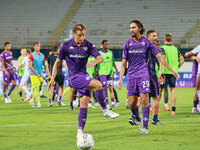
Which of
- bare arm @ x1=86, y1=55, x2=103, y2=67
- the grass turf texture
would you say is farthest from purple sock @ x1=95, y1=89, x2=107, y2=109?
bare arm @ x1=86, y1=55, x2=103, y2=67

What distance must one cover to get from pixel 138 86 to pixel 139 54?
58cm

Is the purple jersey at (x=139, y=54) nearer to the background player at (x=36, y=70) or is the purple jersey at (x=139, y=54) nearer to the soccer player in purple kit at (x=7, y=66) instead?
the background player at (x=36, y=70)

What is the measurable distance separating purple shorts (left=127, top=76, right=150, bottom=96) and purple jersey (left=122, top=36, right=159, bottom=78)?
2.9 inches

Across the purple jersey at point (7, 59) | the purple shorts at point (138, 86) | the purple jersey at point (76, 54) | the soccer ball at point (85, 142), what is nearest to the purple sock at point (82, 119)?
the soccer ball at point (85, 142)

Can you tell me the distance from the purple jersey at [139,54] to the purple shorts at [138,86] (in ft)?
0.24

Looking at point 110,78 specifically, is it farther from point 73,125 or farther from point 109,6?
point 109,6

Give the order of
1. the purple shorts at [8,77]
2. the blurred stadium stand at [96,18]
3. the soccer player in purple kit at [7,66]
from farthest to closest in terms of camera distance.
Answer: the blurred stadium stand at [96,18]
the purple shorts at [8,77]
the soccer player in purple kit at [7,66]

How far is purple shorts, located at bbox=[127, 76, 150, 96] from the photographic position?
7.29m

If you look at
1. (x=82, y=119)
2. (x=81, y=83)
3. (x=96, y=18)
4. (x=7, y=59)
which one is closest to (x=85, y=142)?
(x=82, y=119)

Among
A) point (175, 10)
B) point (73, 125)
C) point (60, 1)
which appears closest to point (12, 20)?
point (60, 1)

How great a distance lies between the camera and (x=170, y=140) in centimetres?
666

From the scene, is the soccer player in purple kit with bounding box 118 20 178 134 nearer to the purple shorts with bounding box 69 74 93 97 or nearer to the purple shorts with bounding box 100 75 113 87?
the purple shorts with bounding box 69 74 93 97

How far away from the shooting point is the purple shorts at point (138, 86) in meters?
7.29

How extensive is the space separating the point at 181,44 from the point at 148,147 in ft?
80.4
